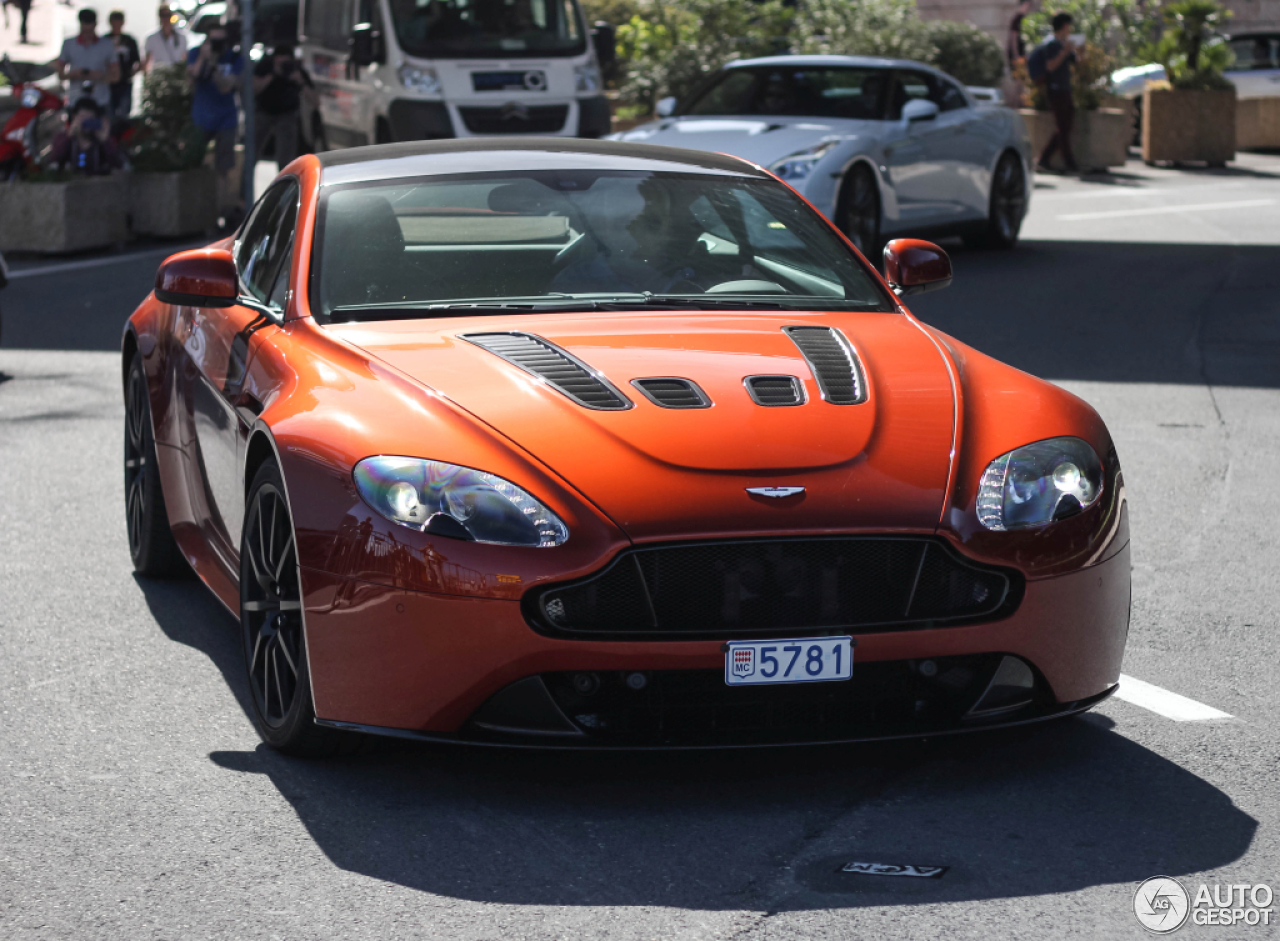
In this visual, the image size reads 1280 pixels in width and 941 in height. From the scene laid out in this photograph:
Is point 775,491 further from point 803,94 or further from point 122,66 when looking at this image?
point 122,66

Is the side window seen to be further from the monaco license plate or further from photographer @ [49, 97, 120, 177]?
photographer @ [49, 97, 120, 177]

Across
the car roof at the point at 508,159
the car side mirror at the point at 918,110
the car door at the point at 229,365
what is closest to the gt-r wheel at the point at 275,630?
the car door at the point at 229,365

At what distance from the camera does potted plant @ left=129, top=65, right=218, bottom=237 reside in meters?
17.5

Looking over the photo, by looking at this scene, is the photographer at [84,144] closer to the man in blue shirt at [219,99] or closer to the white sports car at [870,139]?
the man in blue shirt at [219,99]

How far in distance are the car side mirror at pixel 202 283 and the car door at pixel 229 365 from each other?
9cm

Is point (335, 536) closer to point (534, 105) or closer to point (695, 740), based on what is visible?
point (695, 740)

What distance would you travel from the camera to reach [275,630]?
15.2 feet

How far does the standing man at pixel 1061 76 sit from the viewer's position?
80.1 ft

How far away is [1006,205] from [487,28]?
5.82 metres

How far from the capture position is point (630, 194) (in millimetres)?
5844

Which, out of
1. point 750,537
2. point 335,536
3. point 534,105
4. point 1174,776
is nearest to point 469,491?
point 335,536

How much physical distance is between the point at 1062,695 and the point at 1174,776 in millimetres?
319

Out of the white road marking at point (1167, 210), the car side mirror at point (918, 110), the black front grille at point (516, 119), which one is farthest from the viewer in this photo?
the white road marking at point (1167, 210)

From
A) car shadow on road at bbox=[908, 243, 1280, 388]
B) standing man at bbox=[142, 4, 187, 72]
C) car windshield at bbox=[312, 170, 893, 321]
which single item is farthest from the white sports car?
standing man at bbox=[142, 4, 187, 72]
